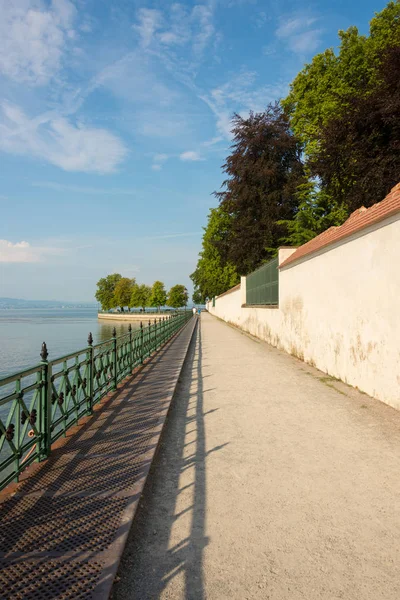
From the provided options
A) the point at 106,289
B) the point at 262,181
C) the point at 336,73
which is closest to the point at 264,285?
the point at 262,181

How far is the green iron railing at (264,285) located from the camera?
1589 centimetres

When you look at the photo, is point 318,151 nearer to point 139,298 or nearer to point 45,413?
point 45,413

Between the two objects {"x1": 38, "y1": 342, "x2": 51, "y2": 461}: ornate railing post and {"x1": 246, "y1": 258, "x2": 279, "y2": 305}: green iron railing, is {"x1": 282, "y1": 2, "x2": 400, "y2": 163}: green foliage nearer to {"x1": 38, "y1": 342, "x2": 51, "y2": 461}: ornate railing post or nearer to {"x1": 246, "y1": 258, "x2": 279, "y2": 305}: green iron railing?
{"x1": 246, "y1": 258, "x2": 279, "y2": 305}: green iron railing

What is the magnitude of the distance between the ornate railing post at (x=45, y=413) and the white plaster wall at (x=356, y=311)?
499cm

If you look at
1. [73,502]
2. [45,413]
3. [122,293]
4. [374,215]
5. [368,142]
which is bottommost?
[73,502]

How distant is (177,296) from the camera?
11450 cm

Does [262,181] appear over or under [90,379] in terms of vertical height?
over

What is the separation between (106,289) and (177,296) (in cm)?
2136

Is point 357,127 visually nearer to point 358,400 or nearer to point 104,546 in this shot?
point 358,400

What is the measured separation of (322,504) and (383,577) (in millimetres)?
917

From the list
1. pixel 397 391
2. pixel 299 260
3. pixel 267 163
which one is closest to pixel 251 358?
pixel 299 260

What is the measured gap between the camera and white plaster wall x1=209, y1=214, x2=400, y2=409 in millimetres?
6352

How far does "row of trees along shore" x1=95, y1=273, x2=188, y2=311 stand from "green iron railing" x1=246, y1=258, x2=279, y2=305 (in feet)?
270

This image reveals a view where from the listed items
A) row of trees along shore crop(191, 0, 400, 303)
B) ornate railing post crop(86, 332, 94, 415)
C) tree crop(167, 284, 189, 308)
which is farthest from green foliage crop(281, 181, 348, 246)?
tree crop(167, 284, 189, 308)
